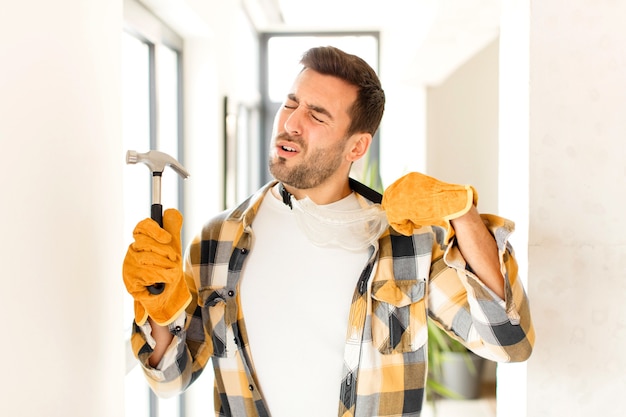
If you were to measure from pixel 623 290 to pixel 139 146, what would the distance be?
5.25 feet

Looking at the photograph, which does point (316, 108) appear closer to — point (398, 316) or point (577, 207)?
point (398, 316)

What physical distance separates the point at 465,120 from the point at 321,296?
436 cm

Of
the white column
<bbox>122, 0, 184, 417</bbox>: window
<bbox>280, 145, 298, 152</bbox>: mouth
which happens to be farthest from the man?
<bbox>122, 0, 184, 417</bbox>: window

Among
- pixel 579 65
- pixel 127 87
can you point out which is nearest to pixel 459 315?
pixel 579 65

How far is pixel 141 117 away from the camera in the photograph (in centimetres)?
233

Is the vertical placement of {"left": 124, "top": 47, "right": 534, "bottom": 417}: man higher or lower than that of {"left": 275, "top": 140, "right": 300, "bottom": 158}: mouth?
lower

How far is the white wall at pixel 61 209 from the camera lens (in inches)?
36.5

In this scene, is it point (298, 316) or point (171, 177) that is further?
point (171, 177)

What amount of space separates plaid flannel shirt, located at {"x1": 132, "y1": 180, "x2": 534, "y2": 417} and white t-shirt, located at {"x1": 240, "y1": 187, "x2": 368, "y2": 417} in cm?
2

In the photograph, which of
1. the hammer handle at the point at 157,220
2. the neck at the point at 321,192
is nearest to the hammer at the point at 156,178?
the hammer handle at the point at 157,220

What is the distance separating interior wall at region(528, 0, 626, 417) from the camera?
1.50m

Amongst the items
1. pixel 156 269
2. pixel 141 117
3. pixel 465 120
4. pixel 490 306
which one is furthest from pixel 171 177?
pixel 465 120

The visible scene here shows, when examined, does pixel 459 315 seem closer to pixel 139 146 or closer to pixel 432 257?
pixel 432 257

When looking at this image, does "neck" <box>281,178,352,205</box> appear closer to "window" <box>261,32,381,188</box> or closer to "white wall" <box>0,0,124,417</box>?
"white wall" <box>0,0,124,417</box>
